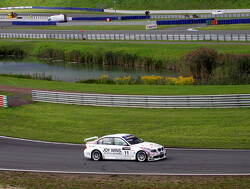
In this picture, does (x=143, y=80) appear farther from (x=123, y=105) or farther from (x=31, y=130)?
(x=31, y=130)

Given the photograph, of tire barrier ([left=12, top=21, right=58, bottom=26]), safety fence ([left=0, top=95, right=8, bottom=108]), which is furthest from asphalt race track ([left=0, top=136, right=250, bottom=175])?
tire barrier ([left=12, top=21, right=58, bottom=26])

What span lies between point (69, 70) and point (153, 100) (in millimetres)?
33986

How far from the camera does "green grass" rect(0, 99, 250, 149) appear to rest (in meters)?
25.0

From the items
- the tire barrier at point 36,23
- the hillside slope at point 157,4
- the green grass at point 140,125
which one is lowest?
the green grass at point 140,125

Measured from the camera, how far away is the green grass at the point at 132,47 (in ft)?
205

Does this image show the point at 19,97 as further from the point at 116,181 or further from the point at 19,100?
the point at 116,181

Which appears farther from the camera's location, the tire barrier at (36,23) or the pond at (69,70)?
the tire barrier at (36,23)

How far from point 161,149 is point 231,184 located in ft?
14.7

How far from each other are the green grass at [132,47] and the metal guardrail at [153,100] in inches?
1030

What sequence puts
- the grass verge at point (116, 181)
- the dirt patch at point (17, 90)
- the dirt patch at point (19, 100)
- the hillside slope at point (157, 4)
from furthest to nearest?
the hillside slope at point (157, 4), the dirt patch at point (17, 90), the dirt patch at point (19, 100), the grass verge at point (116, 181)

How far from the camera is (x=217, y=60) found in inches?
1988

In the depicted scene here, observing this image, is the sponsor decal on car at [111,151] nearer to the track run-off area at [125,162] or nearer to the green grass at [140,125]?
the track run-off area at [125,162]

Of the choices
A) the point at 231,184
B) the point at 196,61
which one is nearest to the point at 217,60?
the point at 196,61

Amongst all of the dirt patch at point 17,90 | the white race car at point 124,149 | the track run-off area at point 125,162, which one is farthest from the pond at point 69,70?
the white race car at point 124,149
